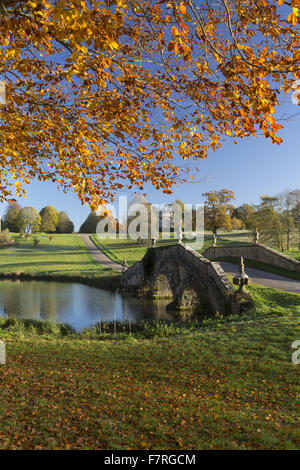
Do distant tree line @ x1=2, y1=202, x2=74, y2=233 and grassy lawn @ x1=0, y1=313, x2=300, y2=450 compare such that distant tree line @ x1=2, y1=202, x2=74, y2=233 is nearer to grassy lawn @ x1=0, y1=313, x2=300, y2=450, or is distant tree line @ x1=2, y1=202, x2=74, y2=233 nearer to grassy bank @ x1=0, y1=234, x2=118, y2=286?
grassy bank @ x1=0, y1=234, x2=118, y2=286

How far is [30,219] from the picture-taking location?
7844cm

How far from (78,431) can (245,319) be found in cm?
953

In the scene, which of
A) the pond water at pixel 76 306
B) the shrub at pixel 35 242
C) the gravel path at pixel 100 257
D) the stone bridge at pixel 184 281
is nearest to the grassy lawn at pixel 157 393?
the stone bridge at pixel 184 281

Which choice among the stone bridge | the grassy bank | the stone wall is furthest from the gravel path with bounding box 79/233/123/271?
the stone wall

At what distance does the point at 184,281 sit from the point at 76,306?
30.0 feet

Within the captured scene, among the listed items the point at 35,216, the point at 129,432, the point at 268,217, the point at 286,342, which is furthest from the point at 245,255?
the point at 35,216

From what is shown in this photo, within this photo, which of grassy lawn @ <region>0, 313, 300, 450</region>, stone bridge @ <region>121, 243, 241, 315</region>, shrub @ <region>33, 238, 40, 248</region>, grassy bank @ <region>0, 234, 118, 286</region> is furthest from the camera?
shrub @ <region>33, 238, 40, 248</region>

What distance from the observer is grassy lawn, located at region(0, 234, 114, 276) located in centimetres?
4250

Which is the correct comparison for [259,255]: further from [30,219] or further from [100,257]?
[30,219]

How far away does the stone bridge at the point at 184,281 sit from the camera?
1550cm

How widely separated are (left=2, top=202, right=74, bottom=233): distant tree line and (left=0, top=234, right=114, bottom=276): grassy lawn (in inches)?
239

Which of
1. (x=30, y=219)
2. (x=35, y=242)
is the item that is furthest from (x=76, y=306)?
(x=30, y=219)

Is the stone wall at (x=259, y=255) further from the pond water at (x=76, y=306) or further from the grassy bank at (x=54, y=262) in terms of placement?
the grassy bank at (x=54, y=262)
